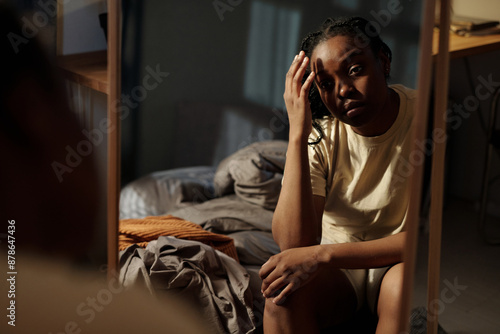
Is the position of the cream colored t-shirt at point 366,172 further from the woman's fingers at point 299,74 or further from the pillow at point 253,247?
the pillow at point 253,247

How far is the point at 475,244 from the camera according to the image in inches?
60.6

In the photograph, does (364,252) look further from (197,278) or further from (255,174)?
(255,174)

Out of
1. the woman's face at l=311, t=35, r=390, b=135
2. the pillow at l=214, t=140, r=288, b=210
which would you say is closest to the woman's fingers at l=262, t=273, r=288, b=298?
the woman's face at l=311, t=35, r=390, b=135

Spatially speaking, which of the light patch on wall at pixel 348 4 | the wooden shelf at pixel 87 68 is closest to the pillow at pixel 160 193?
the light patch on wall at pixel 348 4

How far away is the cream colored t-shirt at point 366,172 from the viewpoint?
3.33 feet

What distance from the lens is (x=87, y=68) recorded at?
40.0 inches

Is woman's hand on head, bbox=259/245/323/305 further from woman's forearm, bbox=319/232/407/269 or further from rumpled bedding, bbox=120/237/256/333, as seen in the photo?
rumpled bedding, bbox=120/237/256/333

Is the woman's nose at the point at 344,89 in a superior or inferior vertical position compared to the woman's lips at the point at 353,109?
superior

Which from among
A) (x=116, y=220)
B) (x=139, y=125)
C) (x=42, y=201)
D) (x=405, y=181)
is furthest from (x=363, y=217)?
(x=139, y=125)

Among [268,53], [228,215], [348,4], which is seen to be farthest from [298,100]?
[268,53]

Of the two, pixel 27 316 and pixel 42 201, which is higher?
pixel 42 201

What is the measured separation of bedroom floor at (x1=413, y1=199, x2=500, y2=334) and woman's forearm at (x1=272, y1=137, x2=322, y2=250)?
357mm

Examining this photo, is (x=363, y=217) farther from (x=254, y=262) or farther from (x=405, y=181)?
(x=254, y=262)

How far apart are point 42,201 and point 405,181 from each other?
70 cm
